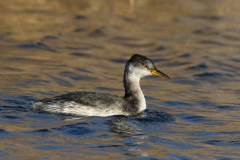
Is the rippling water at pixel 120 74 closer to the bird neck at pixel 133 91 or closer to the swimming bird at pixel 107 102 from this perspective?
the swimming bird at pixel 107 102

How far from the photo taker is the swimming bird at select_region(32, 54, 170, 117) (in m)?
9.92

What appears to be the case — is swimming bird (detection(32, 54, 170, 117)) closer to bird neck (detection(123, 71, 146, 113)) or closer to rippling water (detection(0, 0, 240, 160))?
bird neck (detection(123, 71, 146, 113))

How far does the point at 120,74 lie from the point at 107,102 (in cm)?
561

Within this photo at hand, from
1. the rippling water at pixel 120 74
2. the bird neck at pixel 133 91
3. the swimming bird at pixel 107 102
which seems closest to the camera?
the rippling water at pixel 120 74

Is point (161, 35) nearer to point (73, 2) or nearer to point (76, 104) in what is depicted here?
point (73, 2)

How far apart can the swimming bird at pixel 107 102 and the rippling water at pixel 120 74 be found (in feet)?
0.76

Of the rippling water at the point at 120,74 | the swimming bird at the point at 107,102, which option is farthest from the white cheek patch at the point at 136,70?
the rippling water at the point at 120,74

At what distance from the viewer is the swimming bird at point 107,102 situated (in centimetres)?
992

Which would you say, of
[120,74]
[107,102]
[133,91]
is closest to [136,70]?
[133,91]

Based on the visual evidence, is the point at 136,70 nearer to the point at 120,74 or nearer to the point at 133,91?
the point at 133,91

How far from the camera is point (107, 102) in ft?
32.9

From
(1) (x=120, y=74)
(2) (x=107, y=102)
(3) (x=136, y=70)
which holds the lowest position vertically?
(2) (x=107, y=102)

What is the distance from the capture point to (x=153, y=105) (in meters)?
12.1

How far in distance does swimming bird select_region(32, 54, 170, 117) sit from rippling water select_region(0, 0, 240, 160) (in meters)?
0.23
